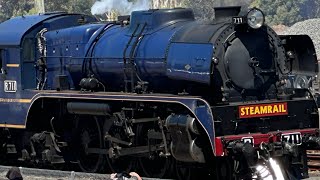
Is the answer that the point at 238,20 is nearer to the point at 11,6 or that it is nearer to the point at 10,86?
the point at 10,86

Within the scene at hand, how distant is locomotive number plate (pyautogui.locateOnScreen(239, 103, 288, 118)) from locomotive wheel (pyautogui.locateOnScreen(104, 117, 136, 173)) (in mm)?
2814

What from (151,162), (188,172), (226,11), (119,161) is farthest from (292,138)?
(119,161)

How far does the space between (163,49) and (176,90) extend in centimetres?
80

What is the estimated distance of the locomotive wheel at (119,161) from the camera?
48.9ft

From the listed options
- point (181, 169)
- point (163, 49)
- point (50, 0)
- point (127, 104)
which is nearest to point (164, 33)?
point (163, 49)

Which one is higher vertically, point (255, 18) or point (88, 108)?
point (255, 18)

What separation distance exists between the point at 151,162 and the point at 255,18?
3.73 m

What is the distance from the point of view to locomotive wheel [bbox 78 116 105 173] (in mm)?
15680

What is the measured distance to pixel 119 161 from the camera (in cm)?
1561

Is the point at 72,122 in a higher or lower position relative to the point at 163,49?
lower

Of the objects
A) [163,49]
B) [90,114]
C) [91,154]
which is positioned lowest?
[91,154]

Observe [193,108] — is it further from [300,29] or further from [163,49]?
[300,29]

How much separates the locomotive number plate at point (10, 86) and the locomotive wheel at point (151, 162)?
3711mm

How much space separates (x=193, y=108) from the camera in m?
12.8
